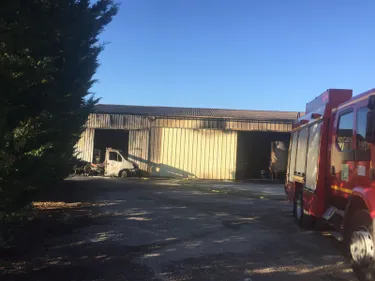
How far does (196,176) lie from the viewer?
27.9 meters

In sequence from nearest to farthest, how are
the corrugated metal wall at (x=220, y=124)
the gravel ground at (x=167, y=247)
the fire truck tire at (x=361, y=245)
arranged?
the fire truck tire at (x=361, y=245) → the gravel ground at (x=167, y=247) → the corrugated metal wall at (x=220, y=124)

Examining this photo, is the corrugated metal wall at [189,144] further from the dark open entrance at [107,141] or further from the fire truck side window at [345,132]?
the fire truck side window at [345,132]

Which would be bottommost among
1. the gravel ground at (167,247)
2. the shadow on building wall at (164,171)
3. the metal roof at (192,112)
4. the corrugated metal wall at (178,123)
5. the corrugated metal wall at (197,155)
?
the gravel ground at (167,247)

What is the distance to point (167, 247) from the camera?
721 centimetres

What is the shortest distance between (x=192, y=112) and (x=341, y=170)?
26098 mm

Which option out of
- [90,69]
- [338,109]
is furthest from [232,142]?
[338,109]

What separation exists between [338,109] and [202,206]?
7096mm

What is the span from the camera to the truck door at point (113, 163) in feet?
87.6

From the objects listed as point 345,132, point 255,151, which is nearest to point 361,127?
point 345,132

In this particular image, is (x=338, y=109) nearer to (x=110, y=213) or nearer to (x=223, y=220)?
(x=223, y=220)

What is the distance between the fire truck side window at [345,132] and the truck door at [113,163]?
2106 cm

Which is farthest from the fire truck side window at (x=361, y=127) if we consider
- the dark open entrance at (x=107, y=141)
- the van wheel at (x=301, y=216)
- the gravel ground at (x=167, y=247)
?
the dark open entrance at (x=107, y=141)

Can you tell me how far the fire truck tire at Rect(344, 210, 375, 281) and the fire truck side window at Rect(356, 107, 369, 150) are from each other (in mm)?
1108

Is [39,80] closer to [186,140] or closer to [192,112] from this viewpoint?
[186,140]
